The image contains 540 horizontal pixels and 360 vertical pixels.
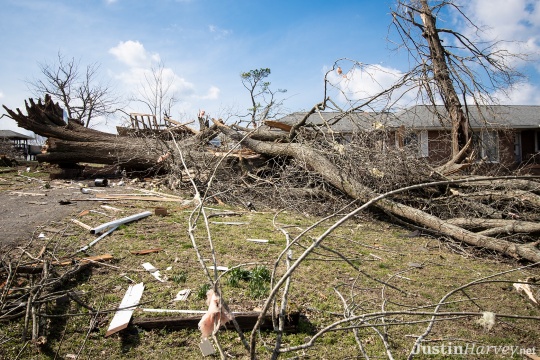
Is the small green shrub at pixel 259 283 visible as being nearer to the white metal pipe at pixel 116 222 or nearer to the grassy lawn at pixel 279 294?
the grassy lawn at pixel 279 294

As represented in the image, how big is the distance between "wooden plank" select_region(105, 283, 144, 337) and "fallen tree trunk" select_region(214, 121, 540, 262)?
1.66 meters

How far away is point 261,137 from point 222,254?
13.6 feet

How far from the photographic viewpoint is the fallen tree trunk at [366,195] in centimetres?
438

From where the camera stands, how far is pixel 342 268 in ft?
12.6

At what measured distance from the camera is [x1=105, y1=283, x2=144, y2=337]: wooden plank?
2.51m

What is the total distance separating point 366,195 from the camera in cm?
552

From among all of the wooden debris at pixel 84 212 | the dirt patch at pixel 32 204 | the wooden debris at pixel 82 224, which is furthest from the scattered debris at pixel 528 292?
the wooden debris at pixel 84 212

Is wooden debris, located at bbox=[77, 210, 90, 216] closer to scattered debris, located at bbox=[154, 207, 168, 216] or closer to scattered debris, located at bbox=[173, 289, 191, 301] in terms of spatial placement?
scattered debris, located at bbox=[154, 207, 168, 216]

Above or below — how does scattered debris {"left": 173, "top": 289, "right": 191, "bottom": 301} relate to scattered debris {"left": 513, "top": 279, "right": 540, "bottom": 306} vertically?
above

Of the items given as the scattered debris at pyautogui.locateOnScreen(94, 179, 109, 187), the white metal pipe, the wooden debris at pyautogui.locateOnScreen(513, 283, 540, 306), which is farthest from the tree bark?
the scattered debris at pyautogui.locateOnScreen(94, 179, 109, 187)

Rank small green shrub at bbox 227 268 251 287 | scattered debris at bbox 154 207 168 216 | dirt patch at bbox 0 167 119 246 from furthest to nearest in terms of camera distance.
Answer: scattered debris at bbox 154 207 168 216 → dirt patch at bbox 0 167 119 246 → small green shrub at bbox 227 268 251 287

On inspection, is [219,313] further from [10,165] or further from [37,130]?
[10,165]

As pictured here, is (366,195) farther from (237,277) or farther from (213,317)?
(213,317)

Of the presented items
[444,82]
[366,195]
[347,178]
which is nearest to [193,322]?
[366,195]
